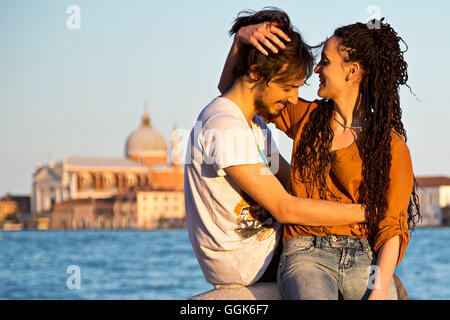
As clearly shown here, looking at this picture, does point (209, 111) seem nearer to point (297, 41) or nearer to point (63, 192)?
point (297, 41)

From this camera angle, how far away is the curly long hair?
4.43 ft

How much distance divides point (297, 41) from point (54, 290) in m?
12.5

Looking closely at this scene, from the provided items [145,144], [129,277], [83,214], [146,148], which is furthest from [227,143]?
[145,144]

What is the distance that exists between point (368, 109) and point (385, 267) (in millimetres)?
291

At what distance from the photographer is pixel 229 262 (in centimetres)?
133

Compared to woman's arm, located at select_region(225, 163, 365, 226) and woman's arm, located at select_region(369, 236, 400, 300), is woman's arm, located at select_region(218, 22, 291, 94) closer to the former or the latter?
woman's arm, located at select_region(225, 163, 365, 226)

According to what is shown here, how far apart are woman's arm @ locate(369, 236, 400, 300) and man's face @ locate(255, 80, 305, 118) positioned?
29 centimetres

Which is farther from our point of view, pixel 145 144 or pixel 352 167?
pixel 145 144

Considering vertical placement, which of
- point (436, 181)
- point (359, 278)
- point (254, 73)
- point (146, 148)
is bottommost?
point (436, 181)

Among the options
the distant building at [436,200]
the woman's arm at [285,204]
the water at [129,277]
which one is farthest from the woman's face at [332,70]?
the distant building at [436,200]

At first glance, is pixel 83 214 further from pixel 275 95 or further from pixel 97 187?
pixel 275 95

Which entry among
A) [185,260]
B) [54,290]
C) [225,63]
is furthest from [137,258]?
[225,63]

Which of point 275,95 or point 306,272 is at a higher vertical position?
point 275,95

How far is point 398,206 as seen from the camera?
4.26 ft
